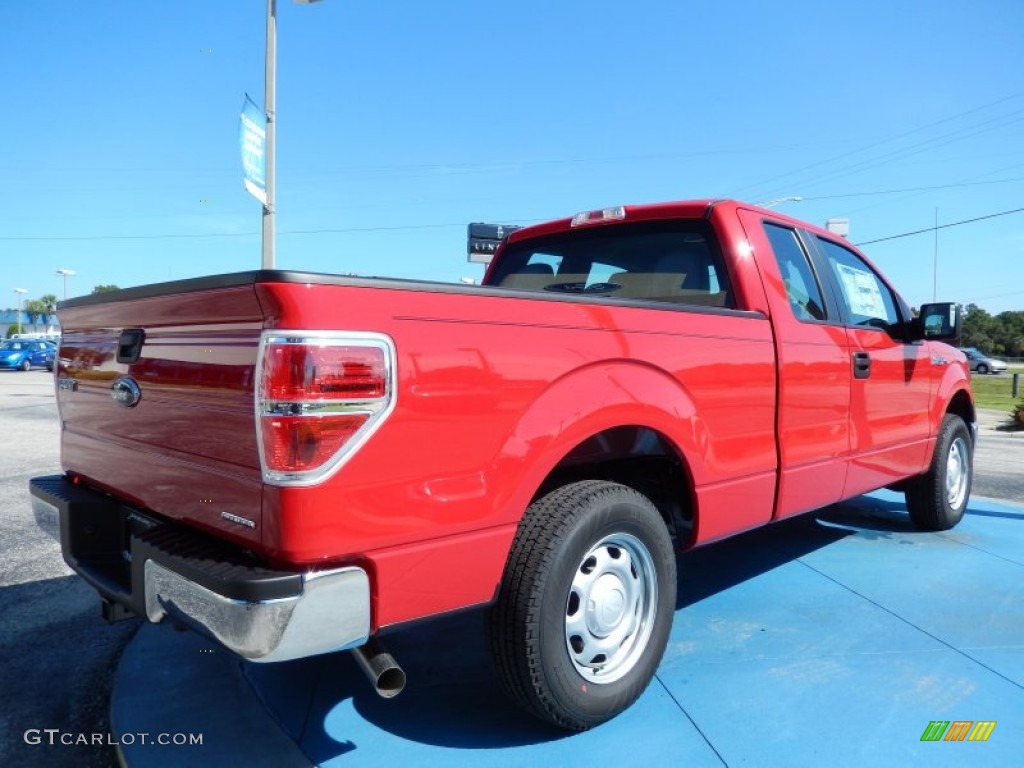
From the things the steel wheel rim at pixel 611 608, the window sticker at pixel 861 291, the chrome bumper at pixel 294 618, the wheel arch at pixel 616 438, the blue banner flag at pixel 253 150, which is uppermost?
the blue banner flag at pixel 253 150

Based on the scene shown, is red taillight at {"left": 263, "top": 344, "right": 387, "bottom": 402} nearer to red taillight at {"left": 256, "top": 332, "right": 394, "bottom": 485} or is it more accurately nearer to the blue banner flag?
red taillight at {"left": 256, "top": 332, "right": 394, "bottom": 485}

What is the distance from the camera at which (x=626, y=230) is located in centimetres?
376

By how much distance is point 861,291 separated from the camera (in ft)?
14.0

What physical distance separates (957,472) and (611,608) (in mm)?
3988

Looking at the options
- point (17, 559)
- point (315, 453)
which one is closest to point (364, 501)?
point (315, 453)

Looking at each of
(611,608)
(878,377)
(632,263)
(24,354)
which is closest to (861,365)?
(878,377)

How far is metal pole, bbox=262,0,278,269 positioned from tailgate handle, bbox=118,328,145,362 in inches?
256

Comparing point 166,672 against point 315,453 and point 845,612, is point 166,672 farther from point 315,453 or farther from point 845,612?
point 845,612

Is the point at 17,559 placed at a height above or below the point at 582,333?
below

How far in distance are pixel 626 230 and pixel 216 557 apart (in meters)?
2.60

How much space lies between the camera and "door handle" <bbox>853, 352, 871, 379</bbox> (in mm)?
3760

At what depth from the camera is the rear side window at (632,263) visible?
11.3 feet

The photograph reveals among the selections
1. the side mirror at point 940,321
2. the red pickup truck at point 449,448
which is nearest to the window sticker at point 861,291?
the side mirror at point 940,321

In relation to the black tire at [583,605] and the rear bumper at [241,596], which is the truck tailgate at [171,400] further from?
the black tire at [583,605]
